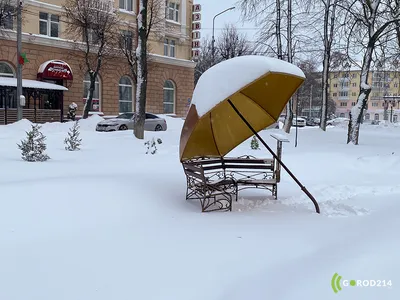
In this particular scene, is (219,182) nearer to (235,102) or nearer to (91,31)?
(235,102)

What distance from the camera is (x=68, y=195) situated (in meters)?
A: 5.68

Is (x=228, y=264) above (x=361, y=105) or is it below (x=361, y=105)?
below

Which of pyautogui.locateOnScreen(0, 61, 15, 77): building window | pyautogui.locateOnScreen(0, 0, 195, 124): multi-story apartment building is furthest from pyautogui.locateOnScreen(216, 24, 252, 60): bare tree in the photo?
Answer: pyautogui.locateOnScreen(0, 61, 15, 77): building window

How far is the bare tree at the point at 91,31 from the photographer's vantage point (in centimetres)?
2695

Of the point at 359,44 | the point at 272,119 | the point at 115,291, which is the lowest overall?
the point at 115,291

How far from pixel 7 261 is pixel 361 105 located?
1502 centimetres

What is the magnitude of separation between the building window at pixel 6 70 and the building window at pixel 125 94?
836 centimetres

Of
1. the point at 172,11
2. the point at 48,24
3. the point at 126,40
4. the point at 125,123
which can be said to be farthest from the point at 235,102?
the point at 172,11

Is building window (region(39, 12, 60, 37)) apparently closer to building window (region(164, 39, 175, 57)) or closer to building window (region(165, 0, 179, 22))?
building window (region(164, 39, 175, 57))

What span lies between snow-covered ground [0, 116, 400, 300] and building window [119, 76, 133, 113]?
82.1 ft

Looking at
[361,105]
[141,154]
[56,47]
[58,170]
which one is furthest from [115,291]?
[56,47]

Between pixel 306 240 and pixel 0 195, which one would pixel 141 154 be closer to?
pixel 0 195

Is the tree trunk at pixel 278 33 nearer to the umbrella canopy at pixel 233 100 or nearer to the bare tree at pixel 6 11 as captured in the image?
the bare tree at pixel 6 11

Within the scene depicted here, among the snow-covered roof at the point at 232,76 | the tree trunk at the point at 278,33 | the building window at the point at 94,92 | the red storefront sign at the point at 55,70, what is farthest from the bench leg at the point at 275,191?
the building window at the point at 94,92
